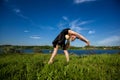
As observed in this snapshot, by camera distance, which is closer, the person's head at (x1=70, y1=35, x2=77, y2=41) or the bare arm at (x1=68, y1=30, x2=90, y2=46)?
the bare arm at (x1=68, y1=30, x2=90, y2=46)

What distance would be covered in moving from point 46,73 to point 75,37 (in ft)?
8.74

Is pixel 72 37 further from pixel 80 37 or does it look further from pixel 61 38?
pixel 61 38

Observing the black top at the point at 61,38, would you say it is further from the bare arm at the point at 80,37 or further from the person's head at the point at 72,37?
the person's head at the point at 72,37

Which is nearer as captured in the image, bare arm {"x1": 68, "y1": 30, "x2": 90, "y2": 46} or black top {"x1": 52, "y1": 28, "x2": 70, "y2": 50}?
bare arm {"x1": 68, "y1": 30, "x2": 90, "y2": 46}

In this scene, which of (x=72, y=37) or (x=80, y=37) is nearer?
(x=80, y=37)

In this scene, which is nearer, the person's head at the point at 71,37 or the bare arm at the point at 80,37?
the bare arm at the point at 80,37

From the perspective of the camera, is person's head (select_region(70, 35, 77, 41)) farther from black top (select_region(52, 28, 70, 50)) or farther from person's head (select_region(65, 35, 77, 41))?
black top (select_region(52, 28, 70, 50))

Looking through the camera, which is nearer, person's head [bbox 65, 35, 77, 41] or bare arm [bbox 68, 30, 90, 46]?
bare arm [bbox 68, 30, 90, 46]

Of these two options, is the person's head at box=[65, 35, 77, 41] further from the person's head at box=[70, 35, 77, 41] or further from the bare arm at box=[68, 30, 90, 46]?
the bare arm at box=[68, 30, 90, 46]

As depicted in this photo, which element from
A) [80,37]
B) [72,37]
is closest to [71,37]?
[72,37]

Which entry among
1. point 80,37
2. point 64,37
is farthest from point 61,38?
point 80,37

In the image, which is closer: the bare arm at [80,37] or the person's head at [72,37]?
the bare arm at [80,37]

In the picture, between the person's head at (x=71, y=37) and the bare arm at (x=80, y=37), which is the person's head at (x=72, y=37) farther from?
A: the bare arm at (x=80, y=37)

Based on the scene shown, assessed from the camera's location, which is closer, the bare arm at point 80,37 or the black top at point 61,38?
the bare arm at point 80,37
